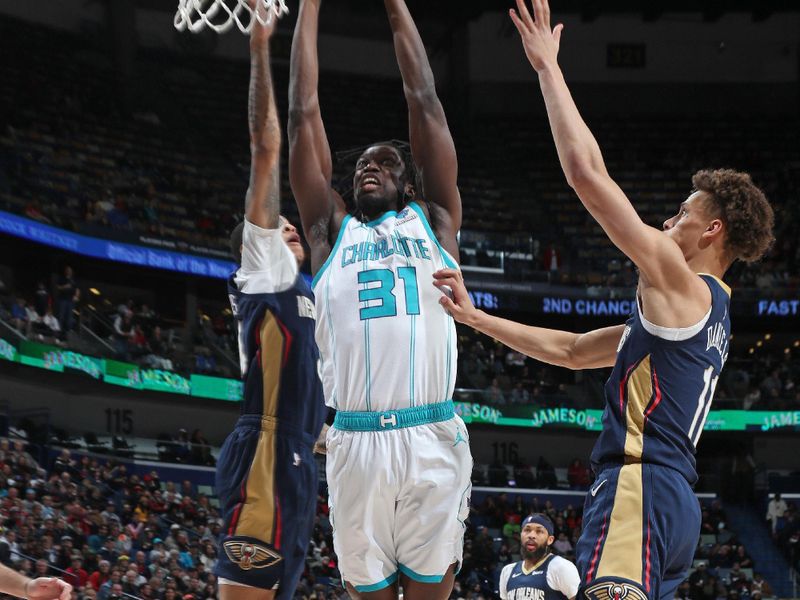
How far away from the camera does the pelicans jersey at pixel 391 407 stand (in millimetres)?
4457

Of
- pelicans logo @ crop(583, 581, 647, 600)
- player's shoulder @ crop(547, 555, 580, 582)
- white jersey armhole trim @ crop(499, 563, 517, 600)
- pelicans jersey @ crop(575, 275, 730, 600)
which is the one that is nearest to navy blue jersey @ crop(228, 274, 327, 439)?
pelicans jersey @ crop(575, 275, 730, 600)

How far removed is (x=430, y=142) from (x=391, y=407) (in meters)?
1.19

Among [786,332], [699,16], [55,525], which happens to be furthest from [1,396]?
[699,16]

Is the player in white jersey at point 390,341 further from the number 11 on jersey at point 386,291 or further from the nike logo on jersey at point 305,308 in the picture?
the nike logo on jersey at point 305,308

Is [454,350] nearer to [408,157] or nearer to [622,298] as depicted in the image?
[408,157]

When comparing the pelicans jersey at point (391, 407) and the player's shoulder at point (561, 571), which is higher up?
the pelicans jersey at point (391, 407)

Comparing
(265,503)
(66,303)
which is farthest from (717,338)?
(66,303)

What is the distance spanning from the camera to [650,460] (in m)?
4.04

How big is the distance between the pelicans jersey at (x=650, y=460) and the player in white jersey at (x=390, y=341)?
0.69 m

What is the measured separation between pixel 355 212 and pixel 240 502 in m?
1.45

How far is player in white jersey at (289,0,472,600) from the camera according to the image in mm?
4461

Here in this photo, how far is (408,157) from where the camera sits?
16.7 feet

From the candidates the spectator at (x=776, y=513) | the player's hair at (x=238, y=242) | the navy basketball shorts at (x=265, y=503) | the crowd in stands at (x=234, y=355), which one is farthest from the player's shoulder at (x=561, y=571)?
the spectator at (x=776, y=513)

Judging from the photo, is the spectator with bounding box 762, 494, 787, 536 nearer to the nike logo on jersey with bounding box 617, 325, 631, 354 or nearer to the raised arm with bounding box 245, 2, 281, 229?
the raised arm with bounding box 245, 2, 281, 229
